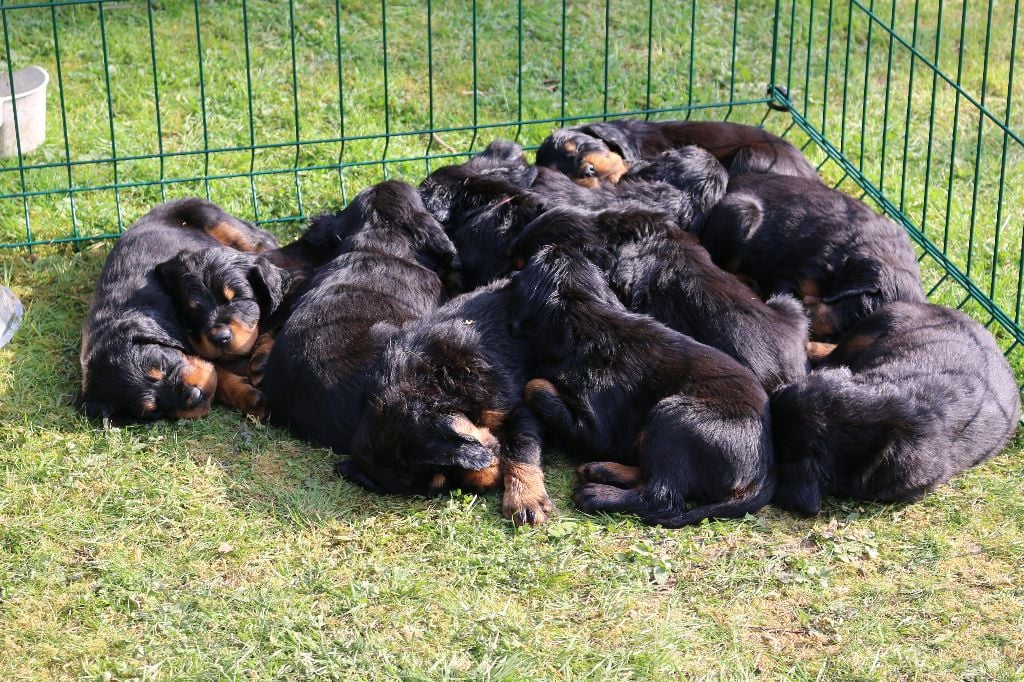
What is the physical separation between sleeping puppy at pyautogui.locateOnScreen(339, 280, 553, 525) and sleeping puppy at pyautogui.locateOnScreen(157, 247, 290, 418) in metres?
0.74

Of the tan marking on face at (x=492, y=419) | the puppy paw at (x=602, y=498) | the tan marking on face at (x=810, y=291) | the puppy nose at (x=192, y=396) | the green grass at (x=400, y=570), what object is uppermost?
the tan marking on face at (x=810, y=291)

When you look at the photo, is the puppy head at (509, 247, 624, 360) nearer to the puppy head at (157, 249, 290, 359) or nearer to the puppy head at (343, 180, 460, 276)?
the puppy head at (343, 180, 460, 276)

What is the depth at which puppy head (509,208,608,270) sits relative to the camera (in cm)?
504

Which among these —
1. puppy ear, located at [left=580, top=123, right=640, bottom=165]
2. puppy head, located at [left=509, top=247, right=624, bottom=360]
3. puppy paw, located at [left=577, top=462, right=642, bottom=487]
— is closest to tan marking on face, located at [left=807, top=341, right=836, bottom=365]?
puppy head, located at [left=509, top=247, right=624, bottom=360]

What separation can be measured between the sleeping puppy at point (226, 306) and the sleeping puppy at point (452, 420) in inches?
29.2

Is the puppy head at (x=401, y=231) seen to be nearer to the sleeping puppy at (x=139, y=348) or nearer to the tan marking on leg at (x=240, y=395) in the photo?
the sleeping puppy at (x=139, y=348)

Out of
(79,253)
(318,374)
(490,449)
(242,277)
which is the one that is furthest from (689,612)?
(79,253)

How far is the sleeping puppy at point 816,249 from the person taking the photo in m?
5.28

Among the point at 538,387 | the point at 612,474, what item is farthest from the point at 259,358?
the point at 612,474

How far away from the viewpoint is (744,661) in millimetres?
3760

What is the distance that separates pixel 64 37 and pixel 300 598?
18.6 ft

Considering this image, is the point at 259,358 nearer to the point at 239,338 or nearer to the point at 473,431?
the point at 239,338

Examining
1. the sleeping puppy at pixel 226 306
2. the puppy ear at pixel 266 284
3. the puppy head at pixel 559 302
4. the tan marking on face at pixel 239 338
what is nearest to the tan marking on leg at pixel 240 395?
the sleeping puppy at pixel 226 306

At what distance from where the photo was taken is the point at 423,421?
4.37 metres
